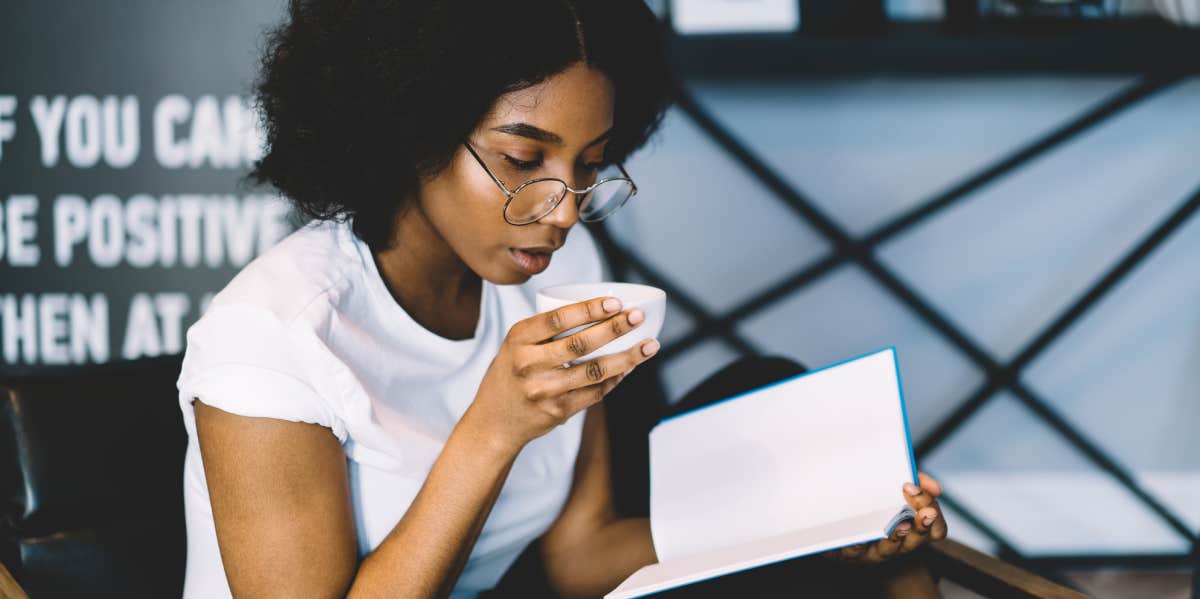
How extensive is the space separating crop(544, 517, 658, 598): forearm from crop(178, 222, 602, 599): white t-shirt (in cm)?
6

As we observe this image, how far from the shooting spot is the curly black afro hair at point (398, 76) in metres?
0.78

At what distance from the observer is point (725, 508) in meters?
0.92

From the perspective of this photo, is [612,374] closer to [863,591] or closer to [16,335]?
[863,591]

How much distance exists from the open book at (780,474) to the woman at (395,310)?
0.06 m

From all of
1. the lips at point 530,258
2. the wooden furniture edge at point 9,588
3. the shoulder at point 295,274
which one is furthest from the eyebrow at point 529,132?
the wooden furniture edge at point 9,588

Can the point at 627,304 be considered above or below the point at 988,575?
above

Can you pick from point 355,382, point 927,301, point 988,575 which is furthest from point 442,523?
point 927,301

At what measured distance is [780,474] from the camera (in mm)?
898

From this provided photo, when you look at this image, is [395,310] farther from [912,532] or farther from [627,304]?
[912,532]

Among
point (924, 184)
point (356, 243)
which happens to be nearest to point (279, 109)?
point (356, 243)

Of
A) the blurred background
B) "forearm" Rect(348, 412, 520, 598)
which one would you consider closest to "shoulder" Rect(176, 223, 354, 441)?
"forearm" Rect(348, 412, 520, 598)

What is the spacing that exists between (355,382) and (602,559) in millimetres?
415

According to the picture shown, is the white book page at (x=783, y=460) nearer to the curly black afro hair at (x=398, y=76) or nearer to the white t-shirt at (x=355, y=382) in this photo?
the white t-shirt at (x=355, y=382)

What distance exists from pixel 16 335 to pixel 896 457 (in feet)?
5.36
